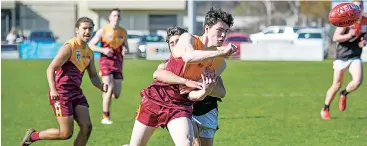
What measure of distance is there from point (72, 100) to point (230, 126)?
4494 mm

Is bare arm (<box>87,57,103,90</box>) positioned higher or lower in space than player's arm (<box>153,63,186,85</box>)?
lower

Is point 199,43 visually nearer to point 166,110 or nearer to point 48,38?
point 166,110

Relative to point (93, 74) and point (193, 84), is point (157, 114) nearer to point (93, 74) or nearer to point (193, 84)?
point (193, 84)

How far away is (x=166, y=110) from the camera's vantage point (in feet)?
25.5

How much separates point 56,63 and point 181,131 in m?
2.57

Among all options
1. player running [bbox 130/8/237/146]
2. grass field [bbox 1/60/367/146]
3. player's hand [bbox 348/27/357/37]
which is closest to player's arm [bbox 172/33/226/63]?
player running [bbox 130/8/237/146]

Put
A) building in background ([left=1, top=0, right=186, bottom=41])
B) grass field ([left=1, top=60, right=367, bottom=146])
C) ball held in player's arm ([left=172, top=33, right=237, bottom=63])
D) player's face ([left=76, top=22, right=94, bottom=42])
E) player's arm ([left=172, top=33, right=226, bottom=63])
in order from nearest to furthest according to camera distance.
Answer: ball held in player's arm ([left=172, top=33, right=237, bottom=63])
player's arm ([left=172, top=33, right=226, bottom=63])
player's face ([left=76, top=22, right=94, bottom=42])
grass field ([left=1, top=60, right=367, bottom=146])
building in background ([left=1, top=0, right=186, bottom=41])

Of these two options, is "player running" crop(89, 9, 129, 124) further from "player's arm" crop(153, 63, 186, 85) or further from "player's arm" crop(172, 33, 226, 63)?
"player's arm" crop(172, 33, 226, 63)

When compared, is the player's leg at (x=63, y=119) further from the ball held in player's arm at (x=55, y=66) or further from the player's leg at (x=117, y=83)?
the player's leg at (x=117, y=83)

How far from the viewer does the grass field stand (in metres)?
12.2

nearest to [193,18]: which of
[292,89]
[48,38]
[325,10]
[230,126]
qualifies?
[292,89]

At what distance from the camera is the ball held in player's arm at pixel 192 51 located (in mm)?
6884

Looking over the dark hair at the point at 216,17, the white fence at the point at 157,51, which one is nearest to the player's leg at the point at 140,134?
the dark hair at the point at 216,17

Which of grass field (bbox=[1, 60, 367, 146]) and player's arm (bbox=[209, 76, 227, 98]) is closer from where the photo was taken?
player's arm (bbox=[209, 76, 227, 98])
